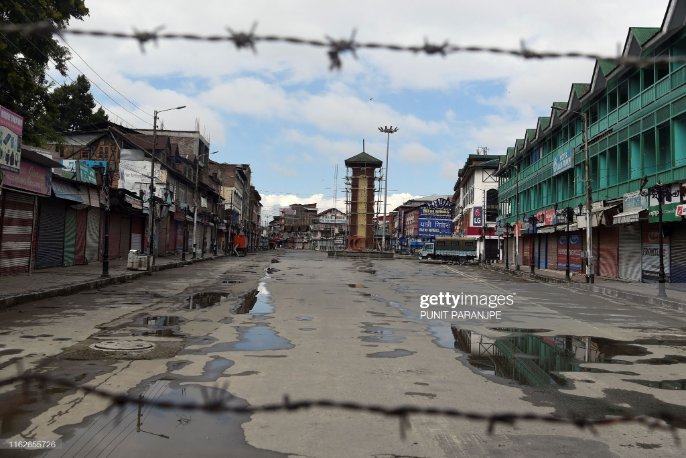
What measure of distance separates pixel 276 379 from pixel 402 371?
6.45 ft

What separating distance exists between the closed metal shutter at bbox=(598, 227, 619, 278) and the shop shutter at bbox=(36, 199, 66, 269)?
109 feet

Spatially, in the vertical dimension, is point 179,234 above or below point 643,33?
below

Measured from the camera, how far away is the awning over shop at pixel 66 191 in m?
26.9

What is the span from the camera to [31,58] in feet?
55.0

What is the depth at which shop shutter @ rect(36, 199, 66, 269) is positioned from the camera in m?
27.0

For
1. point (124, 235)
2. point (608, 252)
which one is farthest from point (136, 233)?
point (608, 252)

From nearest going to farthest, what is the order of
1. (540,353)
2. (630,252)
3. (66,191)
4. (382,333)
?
(540,353) < (382,333) < (66,191) < (630,252)

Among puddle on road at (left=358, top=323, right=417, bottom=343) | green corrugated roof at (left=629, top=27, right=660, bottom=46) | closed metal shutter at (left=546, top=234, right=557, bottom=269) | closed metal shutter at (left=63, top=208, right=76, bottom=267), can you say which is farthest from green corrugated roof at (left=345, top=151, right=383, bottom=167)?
puddle on road at (left=358, top=323, right=417, bottom=343)

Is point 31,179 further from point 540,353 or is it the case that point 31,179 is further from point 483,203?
point 483,203

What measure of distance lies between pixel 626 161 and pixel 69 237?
1305 inches

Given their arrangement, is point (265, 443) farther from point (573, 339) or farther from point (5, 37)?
point (5, 37)

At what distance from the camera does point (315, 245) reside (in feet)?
572

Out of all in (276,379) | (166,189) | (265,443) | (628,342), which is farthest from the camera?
(166,189)

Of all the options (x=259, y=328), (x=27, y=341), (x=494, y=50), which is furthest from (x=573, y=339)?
(x=27, y=341)
